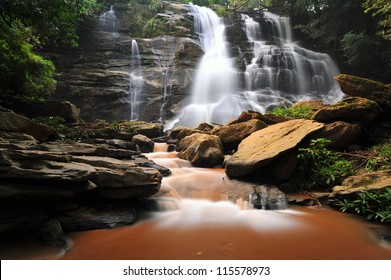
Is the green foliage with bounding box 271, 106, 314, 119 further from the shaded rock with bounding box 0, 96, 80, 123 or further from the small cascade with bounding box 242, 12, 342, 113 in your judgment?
the shaded rock with bounding box 0, 96, 80, 123

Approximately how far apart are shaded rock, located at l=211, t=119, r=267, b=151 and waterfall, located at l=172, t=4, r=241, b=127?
6295mm

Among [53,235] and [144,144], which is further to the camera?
[144,144]

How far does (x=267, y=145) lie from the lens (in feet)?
A: 18.9

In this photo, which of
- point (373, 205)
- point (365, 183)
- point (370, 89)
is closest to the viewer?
point (373, 205)

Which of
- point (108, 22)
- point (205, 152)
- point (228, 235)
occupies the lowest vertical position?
point (228, 235)

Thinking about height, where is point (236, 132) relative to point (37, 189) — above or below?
above

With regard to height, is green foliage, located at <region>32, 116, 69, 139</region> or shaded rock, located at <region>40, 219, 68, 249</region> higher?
green foliage, located at <region>32, 116, 69, 139</region>

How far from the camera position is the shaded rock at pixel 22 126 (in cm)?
538

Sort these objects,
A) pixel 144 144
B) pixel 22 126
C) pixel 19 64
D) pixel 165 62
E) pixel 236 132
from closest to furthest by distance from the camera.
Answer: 1. pixel 22 126
2. pixel 236 132
3. pixel 19 64
4. pixel 144 144
5. pixel 165 62

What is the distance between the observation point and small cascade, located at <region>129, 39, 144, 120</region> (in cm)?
1580

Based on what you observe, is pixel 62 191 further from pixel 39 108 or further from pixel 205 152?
pixel 39 108

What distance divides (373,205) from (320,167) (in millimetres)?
1525

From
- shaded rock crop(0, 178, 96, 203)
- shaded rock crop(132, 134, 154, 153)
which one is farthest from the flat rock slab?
shaded rock crop(132, 134, 154, 153)

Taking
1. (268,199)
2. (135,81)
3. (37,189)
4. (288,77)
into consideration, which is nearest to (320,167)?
(268,199)
